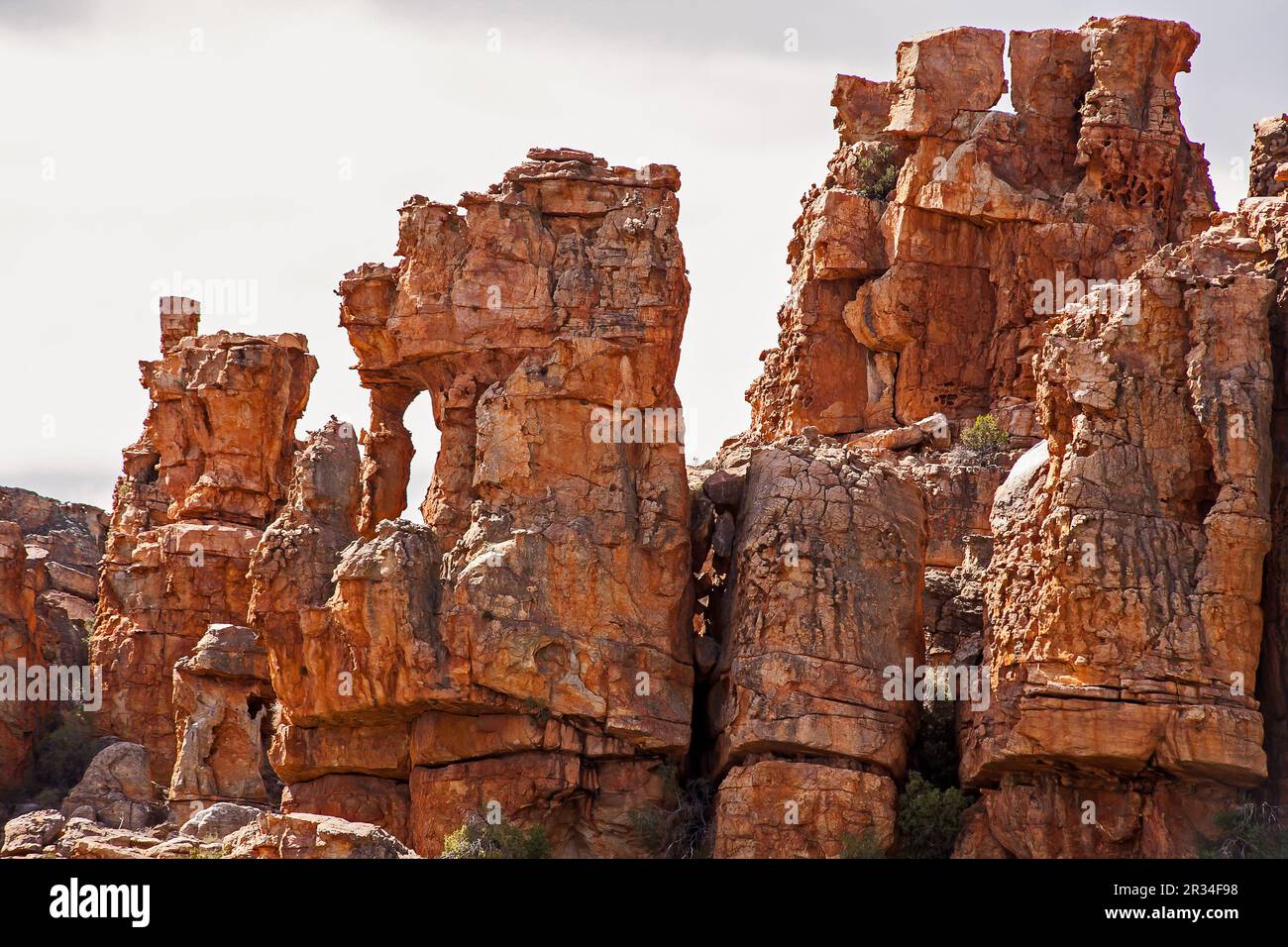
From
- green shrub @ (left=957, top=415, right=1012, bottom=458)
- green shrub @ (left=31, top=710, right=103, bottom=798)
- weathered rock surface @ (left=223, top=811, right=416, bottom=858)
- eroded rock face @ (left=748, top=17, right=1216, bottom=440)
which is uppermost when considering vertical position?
eroded rock face @ (left=748, top=17, right=1216, bottom=440)

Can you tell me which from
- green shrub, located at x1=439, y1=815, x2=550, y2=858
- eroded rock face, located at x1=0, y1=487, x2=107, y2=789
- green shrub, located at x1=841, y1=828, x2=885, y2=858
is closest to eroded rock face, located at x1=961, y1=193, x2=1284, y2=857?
green shrub, located at x1=841, y1=828, x2=885, y2=858

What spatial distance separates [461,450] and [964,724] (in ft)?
38.7

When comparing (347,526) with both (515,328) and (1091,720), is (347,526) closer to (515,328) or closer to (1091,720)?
(515,328)

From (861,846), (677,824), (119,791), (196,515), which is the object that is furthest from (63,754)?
(861,846)

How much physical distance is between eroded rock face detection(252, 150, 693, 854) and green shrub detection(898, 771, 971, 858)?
448cm

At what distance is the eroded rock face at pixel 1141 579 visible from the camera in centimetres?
4941

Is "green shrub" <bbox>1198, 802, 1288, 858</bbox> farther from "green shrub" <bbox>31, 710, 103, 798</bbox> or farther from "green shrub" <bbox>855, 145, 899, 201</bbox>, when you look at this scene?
"green shrub" <bbox>31, 710, 103, 798</bbox>

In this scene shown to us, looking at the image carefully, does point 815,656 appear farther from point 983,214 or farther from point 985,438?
point 983,214

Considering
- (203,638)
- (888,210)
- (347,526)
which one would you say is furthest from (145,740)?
(888,210)

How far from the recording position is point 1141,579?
164ft

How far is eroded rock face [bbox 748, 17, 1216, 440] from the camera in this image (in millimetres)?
68375

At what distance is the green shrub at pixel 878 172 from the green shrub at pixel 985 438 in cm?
808

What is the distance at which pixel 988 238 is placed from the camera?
228 ft

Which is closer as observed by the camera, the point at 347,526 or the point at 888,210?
the point at 347,526
